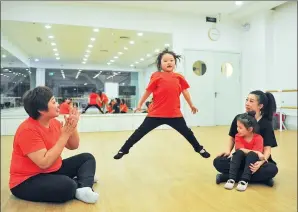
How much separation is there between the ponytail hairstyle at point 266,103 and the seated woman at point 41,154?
4.26 ft

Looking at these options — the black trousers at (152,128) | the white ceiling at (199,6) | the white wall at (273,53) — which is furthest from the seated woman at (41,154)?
the white wall at (273,53)

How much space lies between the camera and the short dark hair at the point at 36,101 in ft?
4.84

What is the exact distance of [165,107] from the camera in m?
2.29

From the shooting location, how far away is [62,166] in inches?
68.3

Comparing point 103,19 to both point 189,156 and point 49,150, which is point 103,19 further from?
point 49,150

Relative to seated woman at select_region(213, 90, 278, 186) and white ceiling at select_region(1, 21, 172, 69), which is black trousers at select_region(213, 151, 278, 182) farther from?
white ceiling at select_region(1, 21, 172, 69)

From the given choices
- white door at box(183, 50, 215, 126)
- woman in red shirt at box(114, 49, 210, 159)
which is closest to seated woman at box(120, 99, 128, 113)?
white door at box(183, 50, 215, 126)

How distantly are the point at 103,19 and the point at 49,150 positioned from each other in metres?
4.50

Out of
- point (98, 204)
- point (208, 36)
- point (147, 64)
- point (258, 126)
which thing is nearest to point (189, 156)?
point (258, 126)

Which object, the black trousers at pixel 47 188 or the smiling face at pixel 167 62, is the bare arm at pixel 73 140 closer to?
the black trousers at pixel 47 188

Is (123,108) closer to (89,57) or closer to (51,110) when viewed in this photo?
(89,57)

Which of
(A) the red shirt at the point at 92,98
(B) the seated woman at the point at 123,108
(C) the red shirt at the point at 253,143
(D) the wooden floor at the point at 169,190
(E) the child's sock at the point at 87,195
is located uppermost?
(A) the red shirt at the point at 92,98

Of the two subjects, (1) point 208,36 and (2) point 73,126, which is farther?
(1) point 208,36

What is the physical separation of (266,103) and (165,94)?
82 cm
